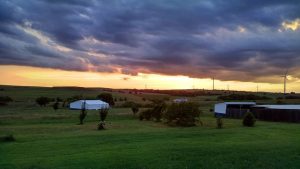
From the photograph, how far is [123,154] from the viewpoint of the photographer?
21562mm

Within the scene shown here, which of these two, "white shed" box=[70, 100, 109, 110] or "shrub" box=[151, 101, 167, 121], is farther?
"white shed" box=[70, 100, 109, 110]

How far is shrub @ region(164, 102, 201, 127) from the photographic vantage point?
52.7 meters

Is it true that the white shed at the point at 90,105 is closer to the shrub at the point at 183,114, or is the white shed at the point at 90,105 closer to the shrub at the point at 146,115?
the shrub at the point at 146,115

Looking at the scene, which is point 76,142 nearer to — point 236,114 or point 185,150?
point 185,150

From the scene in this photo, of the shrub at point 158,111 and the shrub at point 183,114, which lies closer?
the shrub at point 183,114

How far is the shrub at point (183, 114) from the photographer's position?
52.7 metres

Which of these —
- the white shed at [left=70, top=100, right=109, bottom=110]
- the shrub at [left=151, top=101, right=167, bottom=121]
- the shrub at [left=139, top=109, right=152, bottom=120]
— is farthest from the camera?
the white shed at [left=70, top=100, right=109, bottom=110]

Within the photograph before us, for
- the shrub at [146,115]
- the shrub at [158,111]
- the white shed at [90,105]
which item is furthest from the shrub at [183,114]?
the white shed at [90,105]

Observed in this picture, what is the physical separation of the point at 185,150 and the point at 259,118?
148 ft

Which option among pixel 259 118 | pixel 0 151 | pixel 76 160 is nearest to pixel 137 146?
pixel 76 160

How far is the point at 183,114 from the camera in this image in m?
53.6

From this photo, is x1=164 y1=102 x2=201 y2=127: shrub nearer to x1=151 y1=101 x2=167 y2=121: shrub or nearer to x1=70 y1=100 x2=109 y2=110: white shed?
x1=151 y1=101 x2=167 y2=121: shrub

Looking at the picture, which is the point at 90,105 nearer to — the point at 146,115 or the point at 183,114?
the point at 146,115

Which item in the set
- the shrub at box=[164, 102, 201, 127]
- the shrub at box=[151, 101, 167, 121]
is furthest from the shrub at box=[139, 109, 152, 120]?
the shrub at box=[164, 102, 201, 127]
